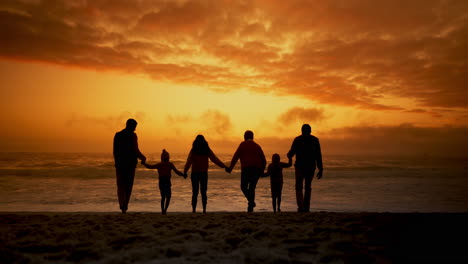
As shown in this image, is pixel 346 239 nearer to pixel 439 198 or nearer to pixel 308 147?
pixel 308 147

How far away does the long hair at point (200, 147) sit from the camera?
8.41 meters

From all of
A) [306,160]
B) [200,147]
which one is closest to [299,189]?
[306,160]

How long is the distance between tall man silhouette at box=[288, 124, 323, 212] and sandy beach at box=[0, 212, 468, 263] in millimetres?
2406

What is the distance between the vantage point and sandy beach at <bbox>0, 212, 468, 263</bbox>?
340 cm

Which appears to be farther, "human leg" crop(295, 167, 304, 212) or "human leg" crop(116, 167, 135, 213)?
"human leg" crop(295, 167, 304, 212)

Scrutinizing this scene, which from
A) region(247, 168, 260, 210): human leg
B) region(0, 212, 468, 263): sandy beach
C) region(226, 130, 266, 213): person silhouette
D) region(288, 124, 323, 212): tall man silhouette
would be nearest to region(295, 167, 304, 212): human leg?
region(288, 124, 323, 212): tall man silhouette

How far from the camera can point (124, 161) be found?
306 inches

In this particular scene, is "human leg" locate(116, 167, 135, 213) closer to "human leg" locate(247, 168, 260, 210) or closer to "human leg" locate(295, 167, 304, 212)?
"human leg" locate(247, 168, 260, 210)

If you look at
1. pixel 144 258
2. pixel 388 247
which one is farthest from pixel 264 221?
pixel 144 258

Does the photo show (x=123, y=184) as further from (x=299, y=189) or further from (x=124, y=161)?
(x=299, y=189)

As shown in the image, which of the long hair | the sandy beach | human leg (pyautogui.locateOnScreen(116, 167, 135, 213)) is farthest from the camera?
the long hair

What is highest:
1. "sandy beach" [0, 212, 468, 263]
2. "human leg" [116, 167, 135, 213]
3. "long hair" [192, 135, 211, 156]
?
"long hair" [192, 135, 211, 156]

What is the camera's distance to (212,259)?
336 centimetres

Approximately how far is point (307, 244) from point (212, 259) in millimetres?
1371
